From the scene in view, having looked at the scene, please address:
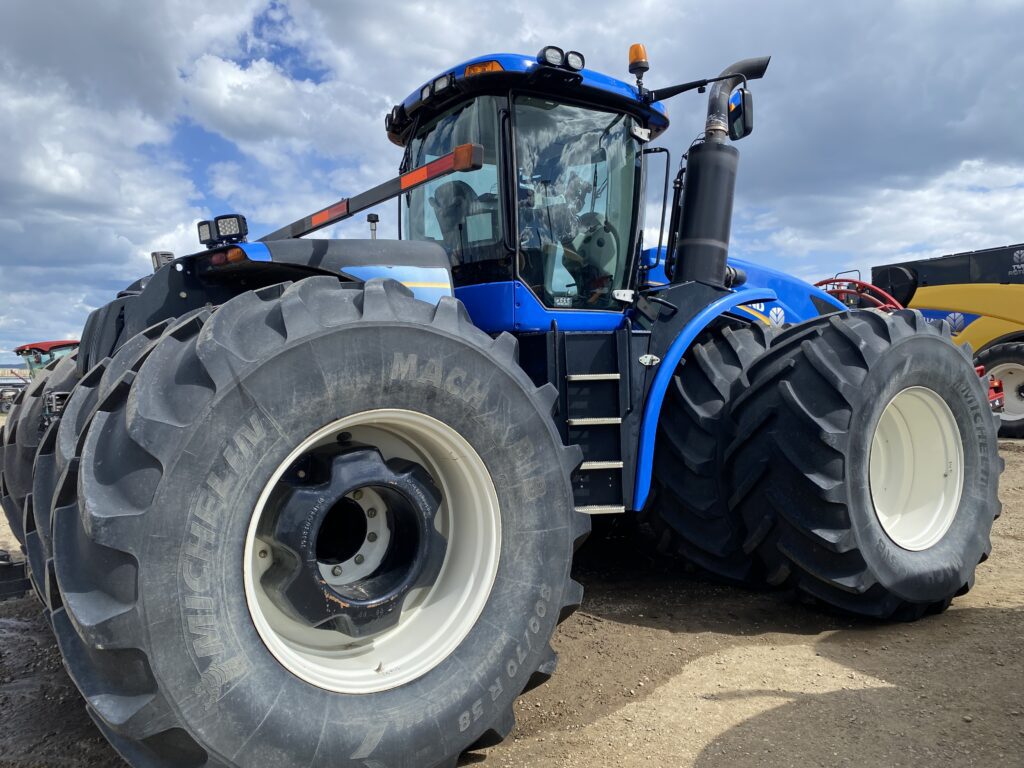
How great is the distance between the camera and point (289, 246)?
2.95 meters

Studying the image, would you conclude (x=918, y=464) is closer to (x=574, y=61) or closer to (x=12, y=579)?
(x=574, y=61)

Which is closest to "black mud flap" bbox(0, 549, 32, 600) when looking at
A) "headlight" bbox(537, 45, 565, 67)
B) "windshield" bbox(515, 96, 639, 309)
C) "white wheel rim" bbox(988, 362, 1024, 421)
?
"windshield" bbox(515, 96, 639, 309)

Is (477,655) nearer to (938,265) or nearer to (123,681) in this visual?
(123,681)

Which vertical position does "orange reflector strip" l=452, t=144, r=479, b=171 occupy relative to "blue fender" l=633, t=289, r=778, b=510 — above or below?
above

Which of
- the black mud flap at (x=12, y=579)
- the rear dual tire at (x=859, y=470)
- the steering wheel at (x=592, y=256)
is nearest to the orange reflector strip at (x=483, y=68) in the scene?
the steering wheel at (x=592, y=256)

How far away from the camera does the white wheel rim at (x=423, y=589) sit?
7.36 feet

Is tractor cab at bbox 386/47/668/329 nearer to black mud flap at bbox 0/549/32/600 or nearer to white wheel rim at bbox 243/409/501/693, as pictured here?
white wheel rim at bbox 243/409/501/693

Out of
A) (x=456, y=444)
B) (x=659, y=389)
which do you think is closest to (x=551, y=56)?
(x=659, y=389)

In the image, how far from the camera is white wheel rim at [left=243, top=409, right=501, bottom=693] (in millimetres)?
2242

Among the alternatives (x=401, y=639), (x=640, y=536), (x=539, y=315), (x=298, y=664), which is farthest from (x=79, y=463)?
(x=640, y=536)

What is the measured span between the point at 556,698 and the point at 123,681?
5.17ft

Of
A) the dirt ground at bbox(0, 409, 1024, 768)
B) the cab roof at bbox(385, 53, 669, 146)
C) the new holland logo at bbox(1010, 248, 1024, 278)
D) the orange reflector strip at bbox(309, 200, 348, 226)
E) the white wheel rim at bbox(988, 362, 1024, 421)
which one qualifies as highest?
the cab roof at bbox(385, 53, 669, 146)

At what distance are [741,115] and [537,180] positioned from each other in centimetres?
123

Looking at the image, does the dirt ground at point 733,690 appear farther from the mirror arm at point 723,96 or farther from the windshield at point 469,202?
the mirror arm at point 723,96
